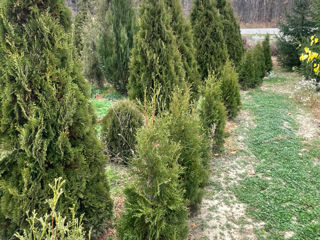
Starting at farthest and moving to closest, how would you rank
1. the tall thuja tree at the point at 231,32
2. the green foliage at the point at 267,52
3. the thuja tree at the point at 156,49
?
the green foliage at the point at 267,52 < the tall thuja tree at the point at 231,32 < the thuja tree at the point at 156,49

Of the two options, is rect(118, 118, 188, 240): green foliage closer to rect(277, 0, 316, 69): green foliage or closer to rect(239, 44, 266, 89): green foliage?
rect(239, 44, 266, 89): green foliage

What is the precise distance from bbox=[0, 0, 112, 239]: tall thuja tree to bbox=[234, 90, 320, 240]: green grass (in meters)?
2.38

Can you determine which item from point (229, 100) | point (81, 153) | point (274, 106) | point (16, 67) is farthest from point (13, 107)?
point (274, 106)

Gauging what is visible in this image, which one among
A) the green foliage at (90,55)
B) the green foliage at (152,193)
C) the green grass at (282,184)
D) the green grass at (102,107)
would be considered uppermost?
the green foliage at (90,55)

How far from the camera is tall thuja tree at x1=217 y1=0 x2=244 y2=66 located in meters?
12.0

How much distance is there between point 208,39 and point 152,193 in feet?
24.7

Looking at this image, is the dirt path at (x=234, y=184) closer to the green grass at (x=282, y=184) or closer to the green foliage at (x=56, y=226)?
the green grass at (x=282, y=184)

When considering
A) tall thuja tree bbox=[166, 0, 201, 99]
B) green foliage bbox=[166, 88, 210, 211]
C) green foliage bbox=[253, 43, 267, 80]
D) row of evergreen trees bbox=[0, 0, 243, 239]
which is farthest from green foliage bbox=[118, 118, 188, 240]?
green foliage bbox=[253, 43, 267, 80]

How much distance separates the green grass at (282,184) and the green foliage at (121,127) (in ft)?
6.14

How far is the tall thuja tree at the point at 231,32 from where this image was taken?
1201 cm

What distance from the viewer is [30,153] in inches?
89.0

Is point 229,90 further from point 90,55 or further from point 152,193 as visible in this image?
point 90,55

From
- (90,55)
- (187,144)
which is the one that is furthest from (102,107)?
(187,144)

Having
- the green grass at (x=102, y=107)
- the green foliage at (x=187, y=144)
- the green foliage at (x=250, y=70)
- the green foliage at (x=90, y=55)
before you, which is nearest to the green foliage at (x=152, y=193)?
the green foliage at (x=187, y=144)
